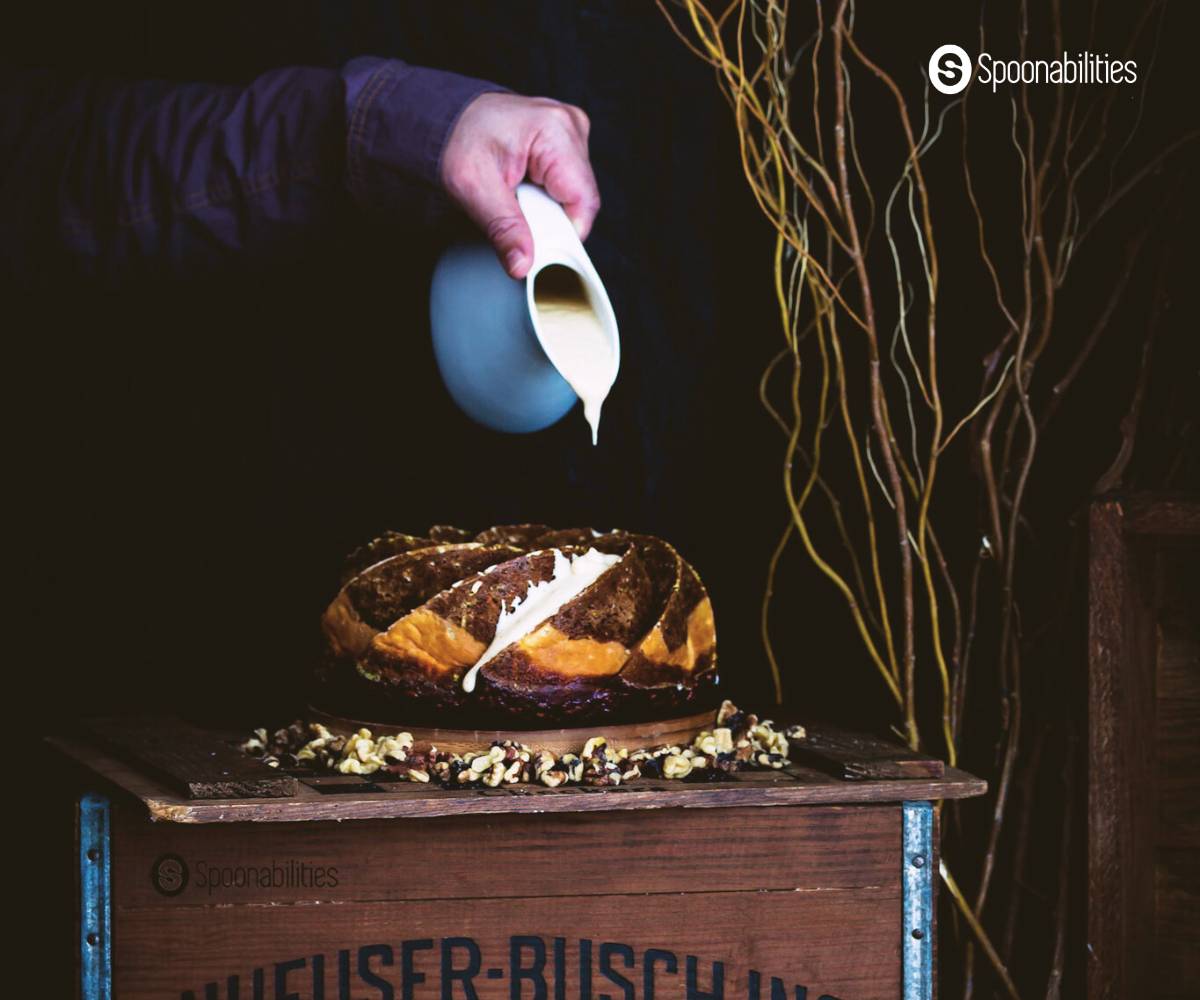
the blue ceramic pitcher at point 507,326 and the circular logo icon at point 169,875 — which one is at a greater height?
the blue ceramic pitcher at point 507,326

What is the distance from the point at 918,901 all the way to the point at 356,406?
3.42 ft

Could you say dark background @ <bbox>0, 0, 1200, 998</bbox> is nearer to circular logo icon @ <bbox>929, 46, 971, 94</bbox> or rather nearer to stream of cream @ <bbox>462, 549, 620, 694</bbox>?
circular logo icon @ <bbox>929, 46, 971, 94</bbox>

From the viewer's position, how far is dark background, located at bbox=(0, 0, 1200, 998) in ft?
6.77

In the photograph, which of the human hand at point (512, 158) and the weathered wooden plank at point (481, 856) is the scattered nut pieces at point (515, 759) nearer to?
Answer: the weathered wooden plank at point (481, 856)

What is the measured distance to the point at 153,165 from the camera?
1.88 m

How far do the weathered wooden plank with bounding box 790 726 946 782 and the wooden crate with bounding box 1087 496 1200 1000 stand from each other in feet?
0.63

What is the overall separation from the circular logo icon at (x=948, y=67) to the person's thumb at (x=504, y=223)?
0.65 metres

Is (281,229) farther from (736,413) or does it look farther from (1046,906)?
(1046,906)

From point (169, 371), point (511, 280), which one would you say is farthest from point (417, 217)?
point (169, 371)

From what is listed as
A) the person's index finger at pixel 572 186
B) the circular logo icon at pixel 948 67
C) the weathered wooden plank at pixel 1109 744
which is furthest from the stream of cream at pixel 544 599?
the circular logo icon at pixel 948 67

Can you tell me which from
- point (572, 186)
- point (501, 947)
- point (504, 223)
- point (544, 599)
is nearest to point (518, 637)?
point (544, 599)

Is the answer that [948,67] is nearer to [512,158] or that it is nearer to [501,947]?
[512,158]

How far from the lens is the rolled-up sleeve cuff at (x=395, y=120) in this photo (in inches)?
68.7

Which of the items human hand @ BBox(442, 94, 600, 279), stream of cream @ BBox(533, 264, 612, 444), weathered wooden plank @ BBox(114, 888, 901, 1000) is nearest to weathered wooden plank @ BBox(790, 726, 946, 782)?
weathered wooden plank @ BBox(114, 888, 901, 1000)
